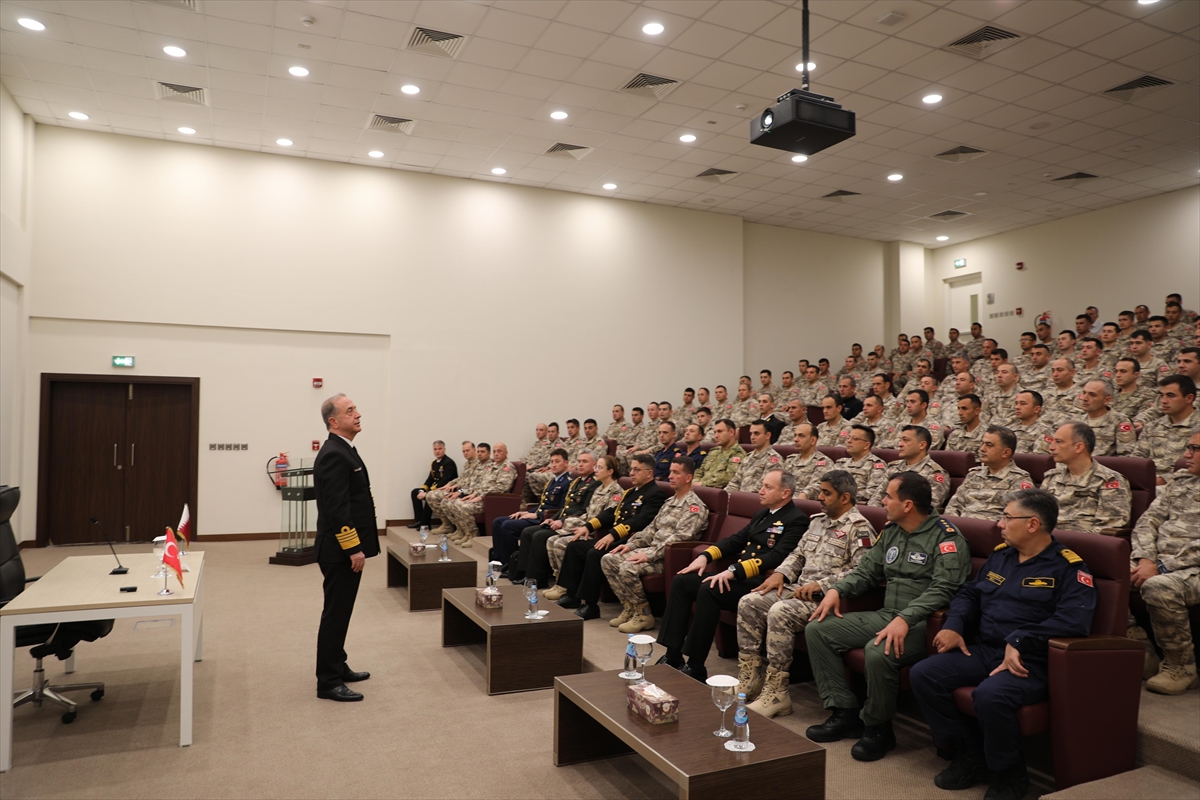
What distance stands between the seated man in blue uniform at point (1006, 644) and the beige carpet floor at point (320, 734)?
176 millimetres

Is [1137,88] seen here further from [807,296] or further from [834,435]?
[807,296]

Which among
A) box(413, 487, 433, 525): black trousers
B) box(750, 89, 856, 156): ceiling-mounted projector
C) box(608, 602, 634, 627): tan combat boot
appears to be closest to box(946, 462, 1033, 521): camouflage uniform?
box(608, 602, 634, 627): tan combat boot

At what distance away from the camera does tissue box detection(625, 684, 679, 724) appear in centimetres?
260

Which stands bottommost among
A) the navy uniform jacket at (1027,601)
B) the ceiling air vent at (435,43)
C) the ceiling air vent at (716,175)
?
the navy uniform jacket at (1027,601)

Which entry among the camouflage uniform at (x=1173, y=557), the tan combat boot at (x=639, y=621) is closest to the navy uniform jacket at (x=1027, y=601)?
the camouflage uniform at (x=1173, y=557)

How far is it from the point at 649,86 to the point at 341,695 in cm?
599

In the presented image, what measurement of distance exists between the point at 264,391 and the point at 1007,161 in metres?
9.35

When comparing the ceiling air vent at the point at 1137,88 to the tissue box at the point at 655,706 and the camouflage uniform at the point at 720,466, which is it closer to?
the camouflage uniform at the point at 720,466

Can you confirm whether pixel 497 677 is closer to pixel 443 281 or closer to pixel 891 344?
pixel 443 281

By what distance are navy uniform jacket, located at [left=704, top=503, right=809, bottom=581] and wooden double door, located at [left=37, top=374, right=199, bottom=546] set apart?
7053 mm

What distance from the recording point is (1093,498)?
3.89m

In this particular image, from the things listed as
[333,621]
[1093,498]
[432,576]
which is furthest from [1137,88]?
[333,621]

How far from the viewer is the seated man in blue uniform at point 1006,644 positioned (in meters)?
2.67

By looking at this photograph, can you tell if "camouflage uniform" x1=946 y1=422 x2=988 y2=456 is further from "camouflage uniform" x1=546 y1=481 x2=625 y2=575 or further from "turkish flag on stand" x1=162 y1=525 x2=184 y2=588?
"turkish flag on stand" x1=162 y1=525 x2=184 y2=588
